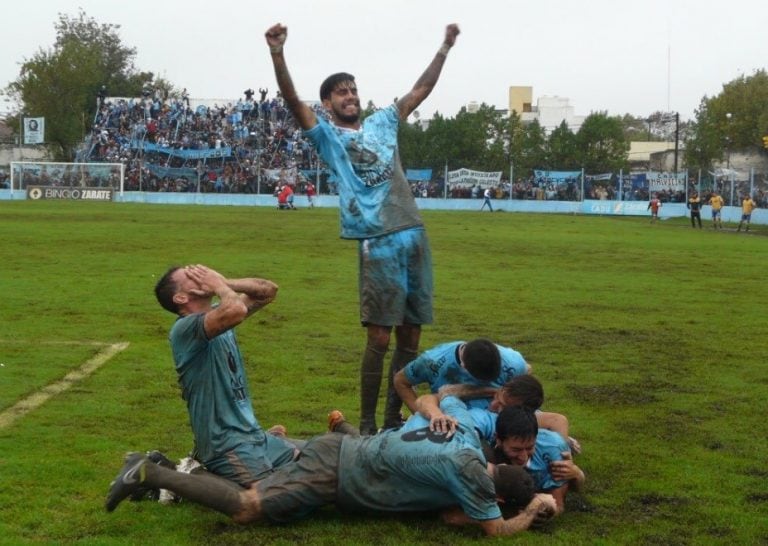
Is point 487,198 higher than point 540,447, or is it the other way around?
point 487,198

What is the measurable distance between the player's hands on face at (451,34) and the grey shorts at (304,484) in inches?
130

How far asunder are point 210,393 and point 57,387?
11.4 ft

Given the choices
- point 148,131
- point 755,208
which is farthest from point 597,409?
point 148,131

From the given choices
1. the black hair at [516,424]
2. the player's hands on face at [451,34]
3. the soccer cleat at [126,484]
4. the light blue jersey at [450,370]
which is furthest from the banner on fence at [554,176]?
the soccer cleat at [126,484]

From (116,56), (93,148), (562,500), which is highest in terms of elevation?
(116,56)

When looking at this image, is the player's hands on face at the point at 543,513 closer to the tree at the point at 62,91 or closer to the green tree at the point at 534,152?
the green tree at the point at 534,152

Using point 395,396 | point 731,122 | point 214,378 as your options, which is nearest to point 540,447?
point 395,396

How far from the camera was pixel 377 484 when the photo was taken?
5.41m

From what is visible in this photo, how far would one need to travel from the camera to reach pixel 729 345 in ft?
38.5

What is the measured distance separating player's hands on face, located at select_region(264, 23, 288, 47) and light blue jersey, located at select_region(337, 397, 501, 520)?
2.44 meters

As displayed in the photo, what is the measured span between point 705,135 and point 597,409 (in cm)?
6750

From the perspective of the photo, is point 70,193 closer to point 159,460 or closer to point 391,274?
point 391,274

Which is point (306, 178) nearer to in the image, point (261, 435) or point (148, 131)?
point (148, 131)

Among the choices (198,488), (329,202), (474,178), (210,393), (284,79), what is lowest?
(198,488)
